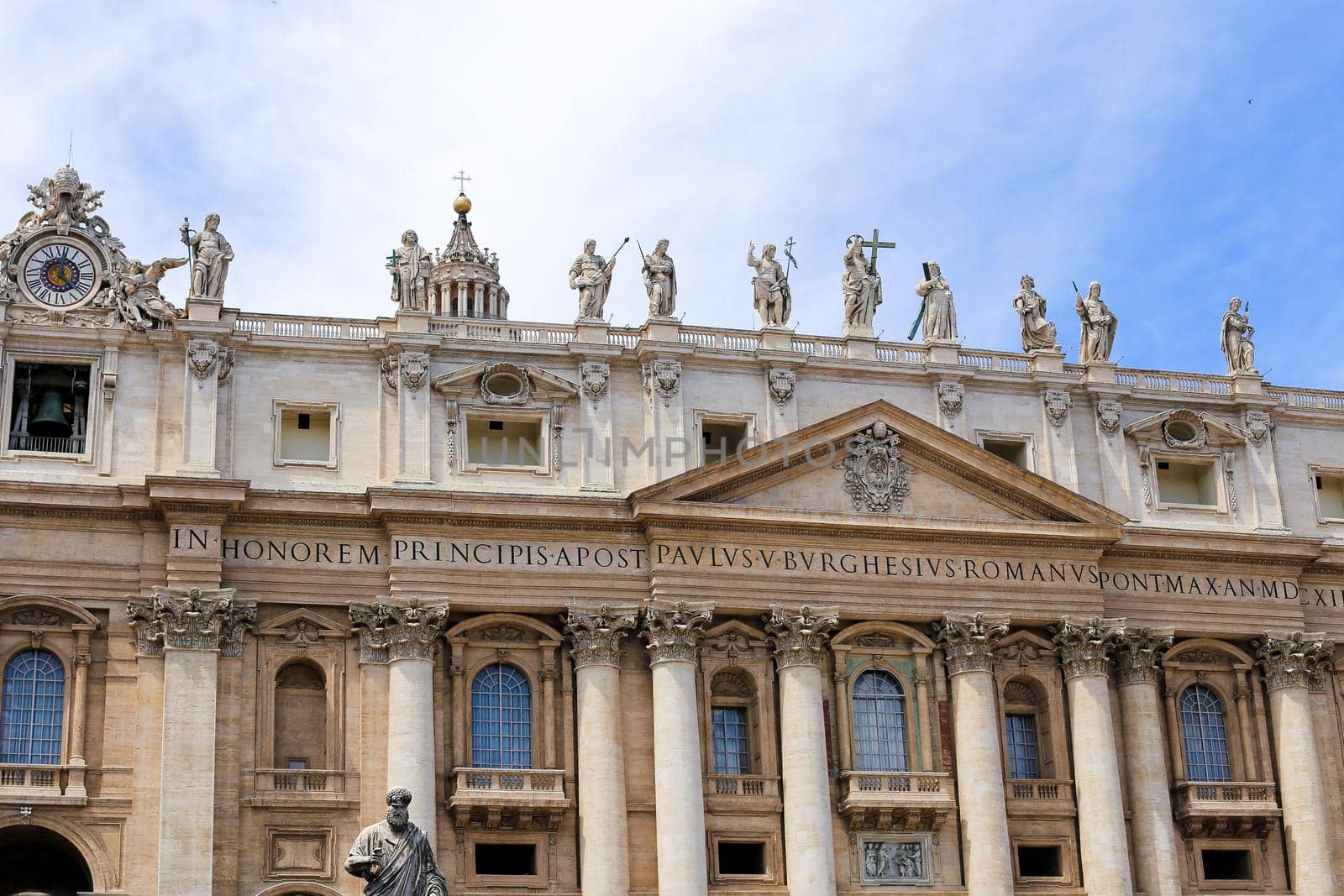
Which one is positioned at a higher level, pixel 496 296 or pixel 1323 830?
pixel 496 296

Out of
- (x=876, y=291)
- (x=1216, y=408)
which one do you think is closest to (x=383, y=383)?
(x=876, y=291)

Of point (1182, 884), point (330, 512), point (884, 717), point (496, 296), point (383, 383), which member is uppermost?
point (496, 296)

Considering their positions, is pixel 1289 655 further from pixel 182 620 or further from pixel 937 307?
pixel 182 620

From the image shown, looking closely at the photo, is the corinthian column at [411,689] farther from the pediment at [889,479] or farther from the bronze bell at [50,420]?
the bronze bell at [50,420]

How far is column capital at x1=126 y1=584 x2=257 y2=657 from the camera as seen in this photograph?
1718 inches

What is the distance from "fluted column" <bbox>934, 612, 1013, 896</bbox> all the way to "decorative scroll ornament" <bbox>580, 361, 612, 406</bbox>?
890cm

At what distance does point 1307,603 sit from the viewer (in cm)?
5153

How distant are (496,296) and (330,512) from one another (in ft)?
121

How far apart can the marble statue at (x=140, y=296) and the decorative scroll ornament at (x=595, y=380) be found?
8.73 metres

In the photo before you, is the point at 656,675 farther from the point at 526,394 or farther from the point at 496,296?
the point at 496,296

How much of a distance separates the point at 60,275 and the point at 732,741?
17.5 m

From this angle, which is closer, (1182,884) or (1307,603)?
(1182,884)

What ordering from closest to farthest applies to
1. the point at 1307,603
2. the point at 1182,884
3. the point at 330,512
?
the point at 330,512 < the point at 1182,884 < the point at 1307,603

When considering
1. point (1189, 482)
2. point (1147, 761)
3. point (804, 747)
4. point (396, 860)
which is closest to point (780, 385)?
point (804, 747)
